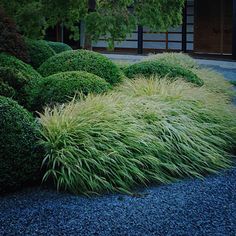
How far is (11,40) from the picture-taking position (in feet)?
27.4

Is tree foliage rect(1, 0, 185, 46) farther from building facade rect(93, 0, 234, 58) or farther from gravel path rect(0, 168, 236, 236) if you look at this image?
building facade rect(93, 0, 234, 58)

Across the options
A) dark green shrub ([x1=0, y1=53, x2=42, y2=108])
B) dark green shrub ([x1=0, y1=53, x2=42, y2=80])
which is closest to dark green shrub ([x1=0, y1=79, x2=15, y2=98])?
dark green shrub ([x1=0, y1=53, x2=42, y2=108])

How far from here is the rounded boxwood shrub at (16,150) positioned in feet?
15.0

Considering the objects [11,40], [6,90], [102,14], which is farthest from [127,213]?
[102,14]

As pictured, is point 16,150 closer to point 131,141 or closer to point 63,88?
point 131,141

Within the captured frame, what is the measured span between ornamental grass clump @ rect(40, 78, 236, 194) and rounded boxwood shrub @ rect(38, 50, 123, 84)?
1.67 meters

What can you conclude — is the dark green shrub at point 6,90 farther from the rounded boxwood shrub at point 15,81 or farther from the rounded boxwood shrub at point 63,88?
the rounded boxwood shrub at point 63,88

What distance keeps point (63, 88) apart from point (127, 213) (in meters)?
2.72

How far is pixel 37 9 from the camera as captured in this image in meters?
10.6

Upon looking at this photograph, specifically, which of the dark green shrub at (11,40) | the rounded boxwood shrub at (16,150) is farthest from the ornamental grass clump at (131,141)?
the dark green shrub at (11,40)

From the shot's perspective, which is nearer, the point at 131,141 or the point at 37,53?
the point at 131,141

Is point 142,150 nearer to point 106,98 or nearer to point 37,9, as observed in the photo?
point 106,98

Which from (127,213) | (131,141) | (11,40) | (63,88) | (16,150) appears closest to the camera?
(127,213)

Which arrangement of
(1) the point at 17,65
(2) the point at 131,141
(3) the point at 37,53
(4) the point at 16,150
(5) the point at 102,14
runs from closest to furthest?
(4) the point at 16,150, (2) the point at 131,141, (1) the point at 17,65, (3) the point at 37,53, (5) the point at 102,14
